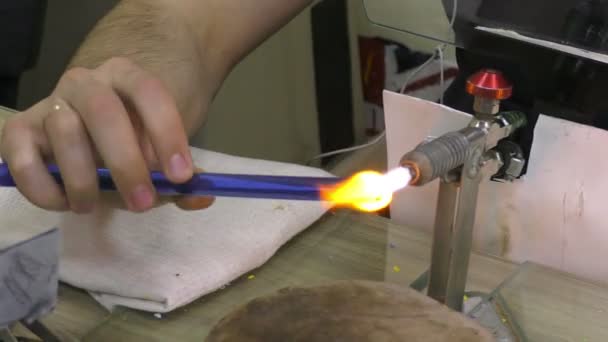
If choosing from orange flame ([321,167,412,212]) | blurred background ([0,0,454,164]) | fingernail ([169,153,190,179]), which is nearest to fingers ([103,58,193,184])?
fingernail ([169,153,190,179])

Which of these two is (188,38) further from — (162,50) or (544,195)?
(544,195)

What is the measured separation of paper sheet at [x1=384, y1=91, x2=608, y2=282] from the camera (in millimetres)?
516

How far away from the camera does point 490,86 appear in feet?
1.46

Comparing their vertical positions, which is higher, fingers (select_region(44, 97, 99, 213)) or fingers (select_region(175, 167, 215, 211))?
fingers (select_region(44, 97, 99, 213))

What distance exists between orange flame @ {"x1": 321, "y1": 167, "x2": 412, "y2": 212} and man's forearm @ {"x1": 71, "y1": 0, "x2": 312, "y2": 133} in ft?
0.81

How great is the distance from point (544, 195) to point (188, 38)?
33cm

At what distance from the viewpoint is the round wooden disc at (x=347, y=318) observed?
1.35 feet

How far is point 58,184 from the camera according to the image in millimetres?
486

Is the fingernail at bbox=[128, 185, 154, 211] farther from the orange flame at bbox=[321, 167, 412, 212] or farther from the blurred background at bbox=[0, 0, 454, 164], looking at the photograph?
the blurred background at bbox=[0, 0, 454, 164]

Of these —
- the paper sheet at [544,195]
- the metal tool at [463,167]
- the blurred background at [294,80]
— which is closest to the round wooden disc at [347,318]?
the metal tool at [463,167]

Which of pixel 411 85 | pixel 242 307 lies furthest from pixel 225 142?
pixel 242 307

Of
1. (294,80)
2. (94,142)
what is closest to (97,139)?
(94,142)

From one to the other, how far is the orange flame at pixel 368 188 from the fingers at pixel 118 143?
0.12 meters

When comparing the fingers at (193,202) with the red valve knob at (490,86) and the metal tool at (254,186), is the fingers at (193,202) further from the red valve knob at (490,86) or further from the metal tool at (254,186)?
the red valve knob at (490,86)
